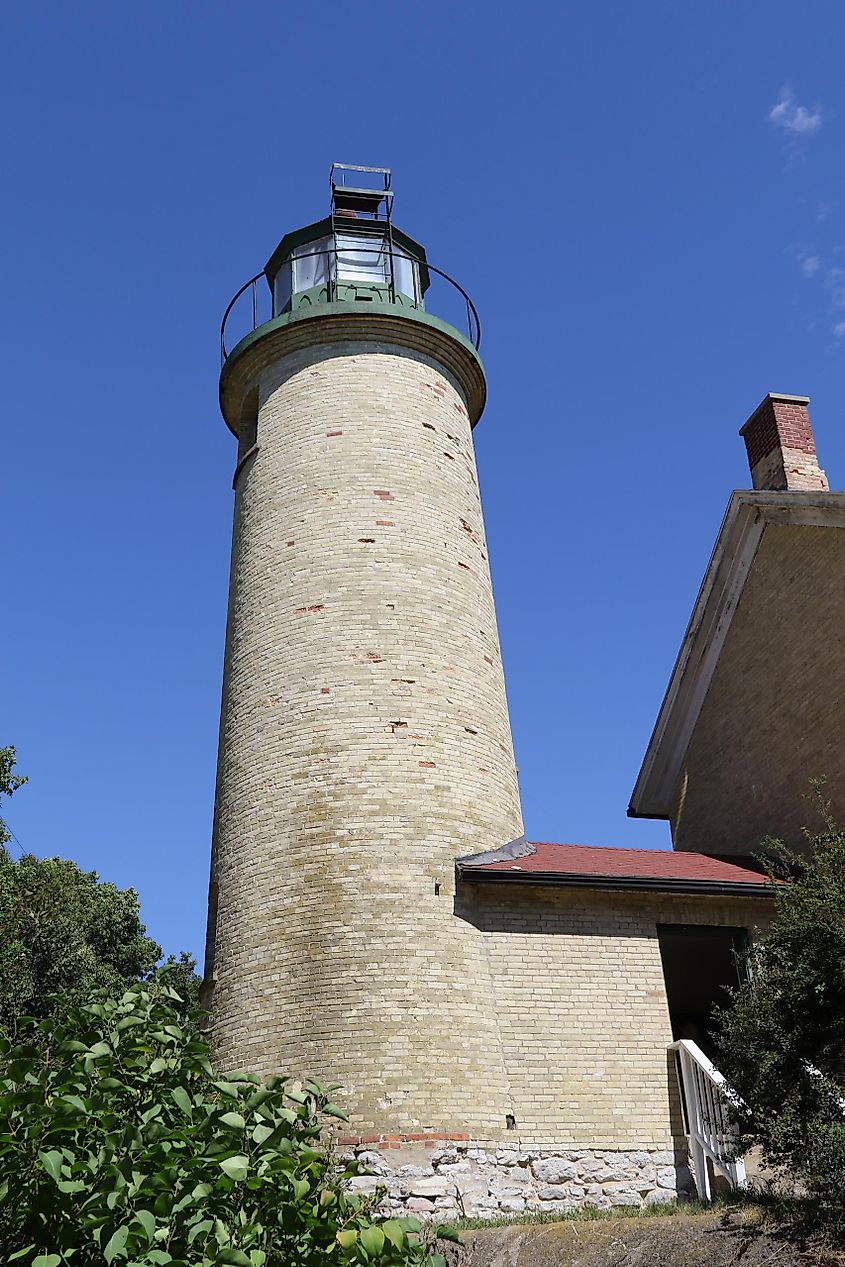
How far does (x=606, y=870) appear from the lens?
13.8 m

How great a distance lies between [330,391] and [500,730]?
5269 mm

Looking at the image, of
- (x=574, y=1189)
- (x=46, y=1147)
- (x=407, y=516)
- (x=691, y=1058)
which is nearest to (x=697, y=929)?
(x=691, y=1058)

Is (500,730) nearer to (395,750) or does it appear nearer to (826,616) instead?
(395,750)

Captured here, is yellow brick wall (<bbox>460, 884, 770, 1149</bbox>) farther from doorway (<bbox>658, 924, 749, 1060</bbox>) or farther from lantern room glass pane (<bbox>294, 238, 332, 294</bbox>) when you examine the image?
lantern room glass pane (<bbox>294, 238, 332, 294</bbox>)

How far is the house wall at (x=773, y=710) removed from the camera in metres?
16.2

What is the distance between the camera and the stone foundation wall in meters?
11.5

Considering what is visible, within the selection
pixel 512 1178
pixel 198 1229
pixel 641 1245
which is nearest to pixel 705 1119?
pixel 512 1178

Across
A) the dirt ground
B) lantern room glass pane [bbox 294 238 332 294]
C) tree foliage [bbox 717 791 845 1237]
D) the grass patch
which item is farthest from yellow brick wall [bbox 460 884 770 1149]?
lantern room glass pane [bbox 294 238 332 294]

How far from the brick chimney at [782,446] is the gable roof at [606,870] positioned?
20.3ft

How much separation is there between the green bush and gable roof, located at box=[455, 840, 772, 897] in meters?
7.26

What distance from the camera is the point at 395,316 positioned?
56.5ft

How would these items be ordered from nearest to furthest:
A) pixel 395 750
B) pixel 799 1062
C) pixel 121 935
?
pixel 799 1062 < pixel 395 750 < pixel 121 935

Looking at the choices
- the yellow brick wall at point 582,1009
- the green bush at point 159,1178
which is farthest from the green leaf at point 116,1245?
the yellow brick wall at point 582,1009

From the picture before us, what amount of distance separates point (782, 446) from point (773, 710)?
4.10 m
